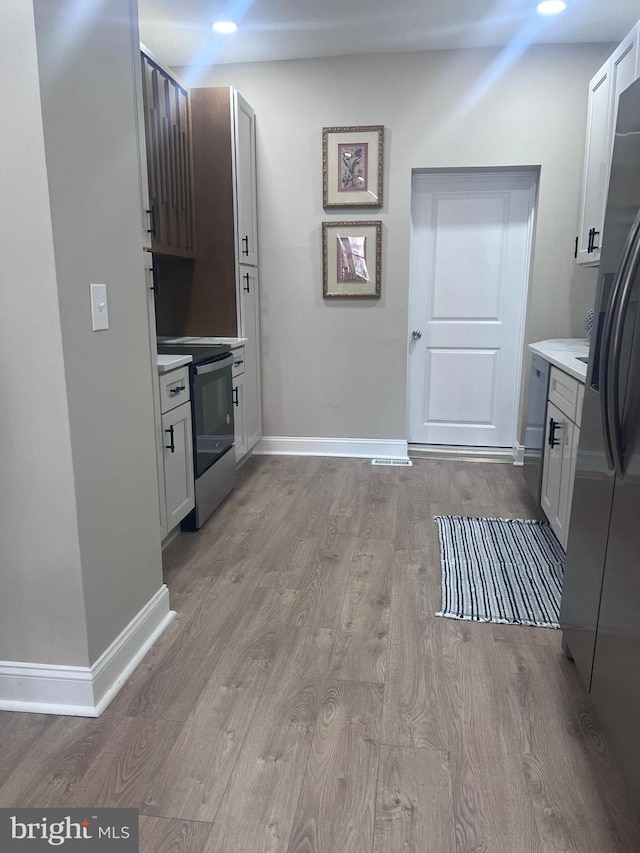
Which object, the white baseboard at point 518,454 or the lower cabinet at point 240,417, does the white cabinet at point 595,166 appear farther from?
the lower cabinet at point 240,417

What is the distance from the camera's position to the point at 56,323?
156cm

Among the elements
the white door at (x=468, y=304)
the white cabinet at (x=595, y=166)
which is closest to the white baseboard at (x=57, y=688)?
the white cabinet at (x=595, y=166)

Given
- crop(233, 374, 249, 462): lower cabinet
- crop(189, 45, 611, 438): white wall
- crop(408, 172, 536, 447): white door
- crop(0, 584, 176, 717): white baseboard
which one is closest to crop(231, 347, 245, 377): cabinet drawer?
crop(233, 374, 249, 462): lower cabinet

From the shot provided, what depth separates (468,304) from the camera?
4430 mm

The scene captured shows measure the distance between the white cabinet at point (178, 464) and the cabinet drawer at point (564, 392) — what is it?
5.64 feet

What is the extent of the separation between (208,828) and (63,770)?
44cm

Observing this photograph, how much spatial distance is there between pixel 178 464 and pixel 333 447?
1.89m

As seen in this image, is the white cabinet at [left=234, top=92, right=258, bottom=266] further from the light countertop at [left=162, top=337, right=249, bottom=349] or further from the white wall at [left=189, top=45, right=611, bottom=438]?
the light countertop at [left=162, top=337, right=249, bottom=349]

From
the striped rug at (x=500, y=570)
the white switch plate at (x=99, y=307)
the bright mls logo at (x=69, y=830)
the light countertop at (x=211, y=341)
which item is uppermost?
the white switch plate at (x=99, y=307)

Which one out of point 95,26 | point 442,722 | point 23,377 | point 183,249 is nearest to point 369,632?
point 442,722

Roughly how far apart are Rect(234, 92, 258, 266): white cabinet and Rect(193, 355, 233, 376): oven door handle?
771mm

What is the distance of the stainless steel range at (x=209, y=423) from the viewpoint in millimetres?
3043

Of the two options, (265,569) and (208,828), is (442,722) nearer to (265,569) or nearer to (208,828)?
(208,828)

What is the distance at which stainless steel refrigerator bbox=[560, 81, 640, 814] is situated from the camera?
143 cm
